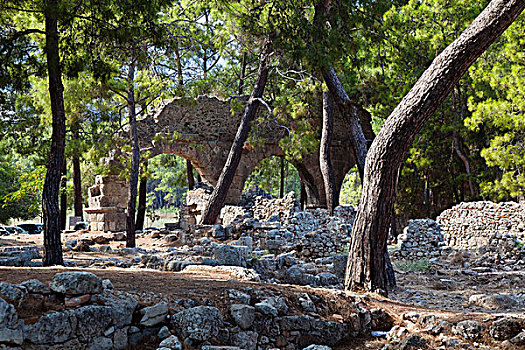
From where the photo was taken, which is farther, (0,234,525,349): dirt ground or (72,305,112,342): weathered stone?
(0,234,525,349): dirt ground

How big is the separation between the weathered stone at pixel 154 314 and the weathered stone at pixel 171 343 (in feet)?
0.81

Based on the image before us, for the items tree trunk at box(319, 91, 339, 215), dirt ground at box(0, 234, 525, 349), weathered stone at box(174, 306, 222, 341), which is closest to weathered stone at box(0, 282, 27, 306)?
dirt ground at box(0, 234, 525, 349)

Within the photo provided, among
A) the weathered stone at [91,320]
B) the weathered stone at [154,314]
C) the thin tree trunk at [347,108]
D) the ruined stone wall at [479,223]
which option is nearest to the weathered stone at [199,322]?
the weathered stone at [154,314]

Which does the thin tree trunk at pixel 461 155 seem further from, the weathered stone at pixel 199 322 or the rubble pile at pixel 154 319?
the weathered stone at pixel 199 322

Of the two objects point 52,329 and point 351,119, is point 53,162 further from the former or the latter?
point 351,119

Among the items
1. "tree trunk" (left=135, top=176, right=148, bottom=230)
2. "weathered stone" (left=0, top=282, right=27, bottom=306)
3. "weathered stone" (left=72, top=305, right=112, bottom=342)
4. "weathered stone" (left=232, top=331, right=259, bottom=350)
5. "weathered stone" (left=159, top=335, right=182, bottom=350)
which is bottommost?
"weathered stone" (left=232, top=331, right=259, bottom=350)

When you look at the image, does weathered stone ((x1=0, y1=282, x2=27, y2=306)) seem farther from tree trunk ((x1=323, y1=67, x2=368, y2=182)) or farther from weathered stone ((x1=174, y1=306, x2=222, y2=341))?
tree trunk ((x1=323, y1=67, x2=368, y2=182))

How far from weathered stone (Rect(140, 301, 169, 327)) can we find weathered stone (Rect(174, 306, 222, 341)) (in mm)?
123

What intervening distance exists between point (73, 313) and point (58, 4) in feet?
16.3

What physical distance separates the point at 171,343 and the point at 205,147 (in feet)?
48.0

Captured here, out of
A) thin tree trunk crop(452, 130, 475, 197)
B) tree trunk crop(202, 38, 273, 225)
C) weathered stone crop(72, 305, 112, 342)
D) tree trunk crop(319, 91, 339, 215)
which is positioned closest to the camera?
weathered stone crop(72, 305, 112, 342)

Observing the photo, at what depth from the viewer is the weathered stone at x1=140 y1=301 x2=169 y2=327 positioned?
403cm

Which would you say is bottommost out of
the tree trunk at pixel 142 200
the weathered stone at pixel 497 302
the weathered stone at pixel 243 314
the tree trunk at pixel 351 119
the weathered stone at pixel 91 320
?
the weathered stone at pixel 497 302

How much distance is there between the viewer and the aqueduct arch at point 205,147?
653 inches
